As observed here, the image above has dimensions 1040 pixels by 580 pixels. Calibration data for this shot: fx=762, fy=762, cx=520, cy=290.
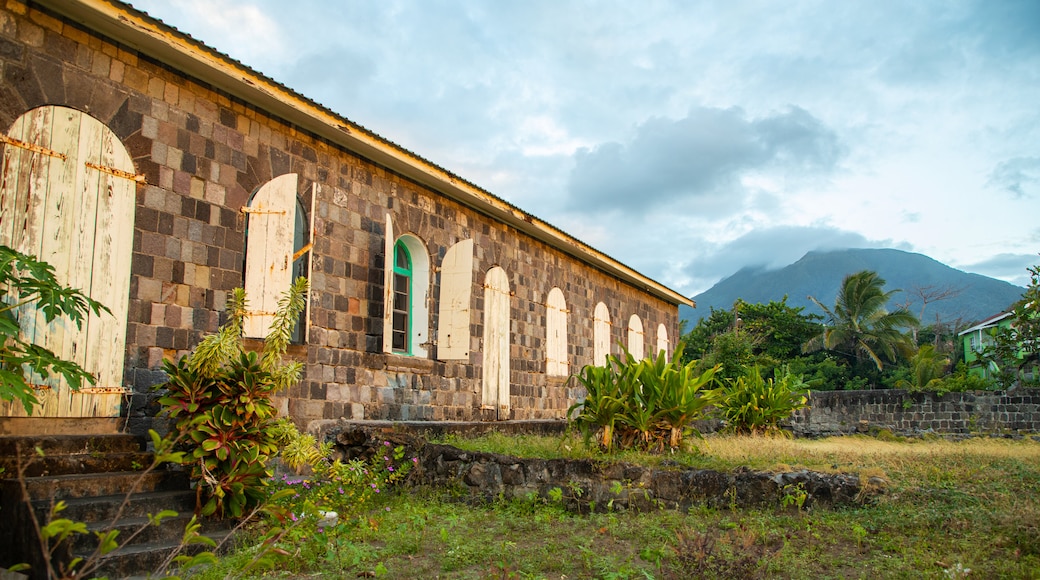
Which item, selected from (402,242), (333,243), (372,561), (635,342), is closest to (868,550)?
(372,561)

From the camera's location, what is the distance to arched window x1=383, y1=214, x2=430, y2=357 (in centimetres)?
1014

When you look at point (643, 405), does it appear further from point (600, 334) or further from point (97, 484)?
point (600, 334)

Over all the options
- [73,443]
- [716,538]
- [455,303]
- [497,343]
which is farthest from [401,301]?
[716,538]

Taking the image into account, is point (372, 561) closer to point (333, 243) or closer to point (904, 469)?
point (333, 243)

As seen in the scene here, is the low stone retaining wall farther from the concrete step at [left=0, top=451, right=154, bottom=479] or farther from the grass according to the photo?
the concrete step at [left=0, top=451, right=154, bottom=479]

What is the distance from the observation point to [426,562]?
512cm

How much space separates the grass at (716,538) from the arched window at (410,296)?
3.04 metres

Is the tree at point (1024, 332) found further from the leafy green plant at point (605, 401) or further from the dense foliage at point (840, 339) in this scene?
the leafy green plant at point (605, 401)

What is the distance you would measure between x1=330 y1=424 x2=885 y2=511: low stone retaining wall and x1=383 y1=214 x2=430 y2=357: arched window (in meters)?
2.15

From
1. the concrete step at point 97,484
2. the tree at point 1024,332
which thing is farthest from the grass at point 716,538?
the tree at point 1024,332

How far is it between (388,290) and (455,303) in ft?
4.66

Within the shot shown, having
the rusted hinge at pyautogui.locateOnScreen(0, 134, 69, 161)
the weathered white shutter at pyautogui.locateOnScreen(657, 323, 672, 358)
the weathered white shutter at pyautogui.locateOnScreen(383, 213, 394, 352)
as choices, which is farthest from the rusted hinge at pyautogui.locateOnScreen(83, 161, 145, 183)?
the weathered white shutter at pyautogui.locateOnScreen(657, 323, 672, 358)

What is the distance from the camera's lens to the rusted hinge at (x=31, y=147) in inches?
221

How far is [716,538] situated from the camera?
17.5 feet
